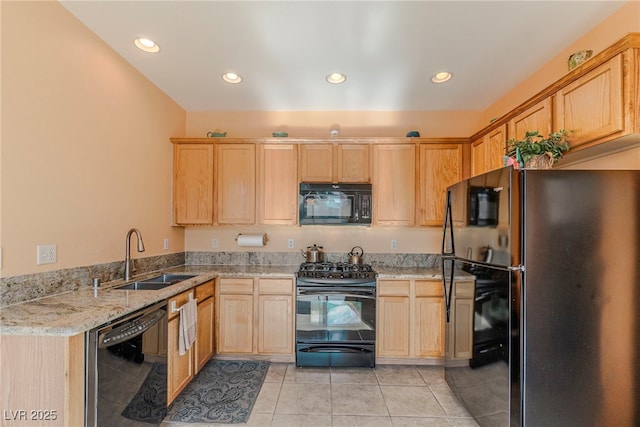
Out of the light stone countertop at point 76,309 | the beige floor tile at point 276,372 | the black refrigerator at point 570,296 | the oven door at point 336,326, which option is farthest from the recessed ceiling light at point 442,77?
the beige floor tile at point 276,372

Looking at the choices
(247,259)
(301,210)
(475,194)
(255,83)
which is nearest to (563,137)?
(475,194)

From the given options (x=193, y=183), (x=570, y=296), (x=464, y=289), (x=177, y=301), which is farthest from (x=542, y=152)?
(x=193, y=183)

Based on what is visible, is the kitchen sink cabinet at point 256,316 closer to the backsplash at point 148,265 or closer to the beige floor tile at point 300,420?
the backsplash at point 148,265

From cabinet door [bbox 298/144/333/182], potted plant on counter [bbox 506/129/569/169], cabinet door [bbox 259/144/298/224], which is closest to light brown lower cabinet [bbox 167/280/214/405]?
cabinet door [bbox 259/144/298/224]

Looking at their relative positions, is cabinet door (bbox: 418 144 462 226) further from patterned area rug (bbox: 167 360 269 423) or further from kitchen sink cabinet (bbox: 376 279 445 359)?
patterned area rug (bbox: 167 360 269 423)

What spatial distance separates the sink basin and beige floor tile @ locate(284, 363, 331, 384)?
134cm

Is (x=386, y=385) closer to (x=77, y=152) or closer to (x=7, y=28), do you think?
(x=77, y=152)

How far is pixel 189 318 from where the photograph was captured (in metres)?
2.35

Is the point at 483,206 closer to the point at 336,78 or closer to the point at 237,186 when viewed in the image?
the point at 336,78

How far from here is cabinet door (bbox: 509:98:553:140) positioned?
6.59 ft

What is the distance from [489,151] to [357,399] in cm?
255

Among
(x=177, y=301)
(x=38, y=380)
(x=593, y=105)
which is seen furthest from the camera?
(x=177, y=301)

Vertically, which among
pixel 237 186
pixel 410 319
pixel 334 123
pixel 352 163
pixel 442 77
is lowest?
pixel 410 319

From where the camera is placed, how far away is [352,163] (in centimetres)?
333
